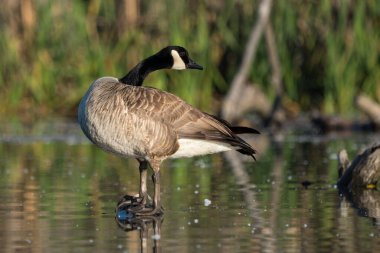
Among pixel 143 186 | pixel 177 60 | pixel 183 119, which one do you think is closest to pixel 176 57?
pixel 177 60

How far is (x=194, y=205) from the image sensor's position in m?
11.5

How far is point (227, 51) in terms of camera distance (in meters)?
24.8

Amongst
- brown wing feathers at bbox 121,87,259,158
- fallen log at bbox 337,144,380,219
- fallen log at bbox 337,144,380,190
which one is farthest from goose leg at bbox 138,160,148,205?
fallen log at bbox 337,144,380,190

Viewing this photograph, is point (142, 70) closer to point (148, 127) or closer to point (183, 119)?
point (183, 119)

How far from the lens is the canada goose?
35.2 ft

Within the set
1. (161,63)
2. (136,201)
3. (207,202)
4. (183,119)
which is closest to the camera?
(183,119)

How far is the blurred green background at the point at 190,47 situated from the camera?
23188 mm

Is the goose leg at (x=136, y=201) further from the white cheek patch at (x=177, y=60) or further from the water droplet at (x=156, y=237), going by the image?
the water droplet at (x=156, y=237)

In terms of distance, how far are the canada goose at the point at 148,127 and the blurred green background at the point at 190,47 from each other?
11.9m

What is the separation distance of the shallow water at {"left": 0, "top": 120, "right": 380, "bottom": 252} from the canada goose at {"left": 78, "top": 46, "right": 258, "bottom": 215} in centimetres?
58

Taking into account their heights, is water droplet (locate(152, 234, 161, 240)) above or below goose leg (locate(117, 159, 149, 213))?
below

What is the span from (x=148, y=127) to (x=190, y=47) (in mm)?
13094

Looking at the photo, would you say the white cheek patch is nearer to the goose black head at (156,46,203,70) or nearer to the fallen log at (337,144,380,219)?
the goose black head at (156,46,203,70)

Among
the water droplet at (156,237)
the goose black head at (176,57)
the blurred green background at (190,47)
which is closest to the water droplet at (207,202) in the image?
the goose black head at (176,57)
